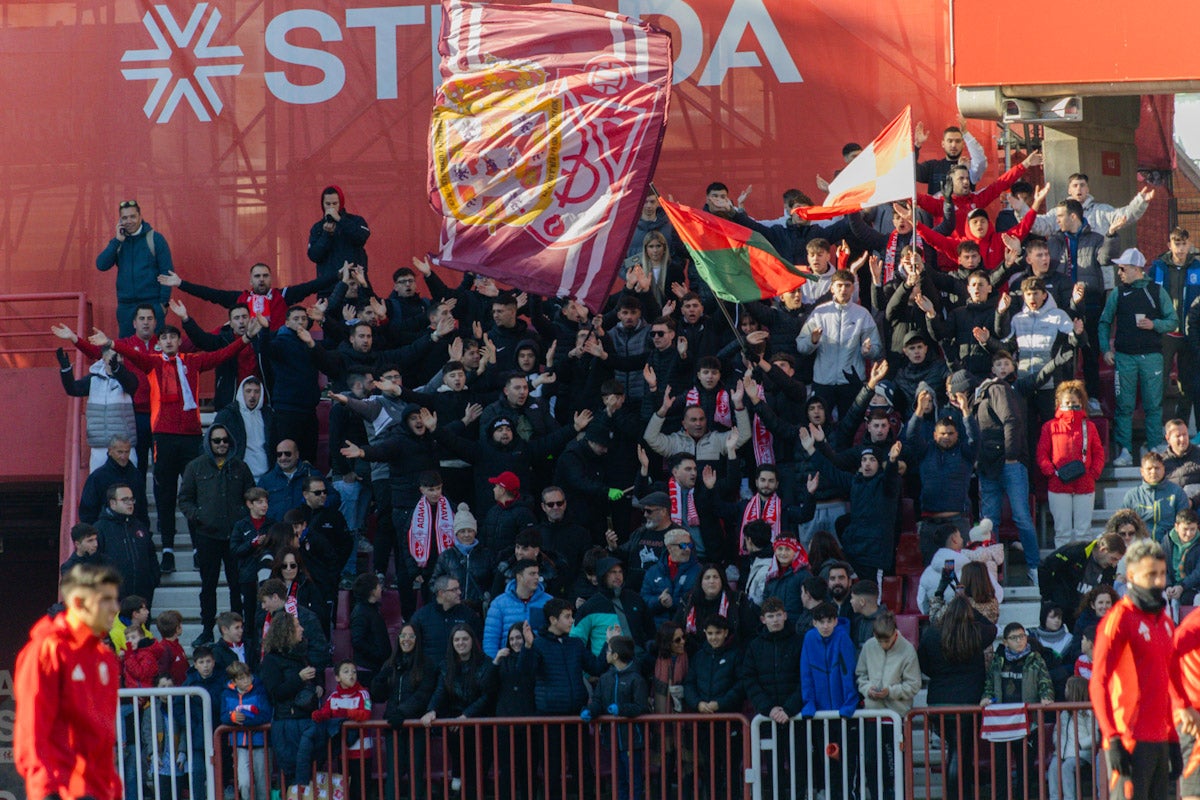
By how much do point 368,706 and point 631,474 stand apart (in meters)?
3.27

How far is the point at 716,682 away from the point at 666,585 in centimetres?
114

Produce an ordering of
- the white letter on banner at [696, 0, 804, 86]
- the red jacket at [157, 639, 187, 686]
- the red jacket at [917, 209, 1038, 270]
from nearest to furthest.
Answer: the red jacket at [157, 639, 187, 686] → the red jacket at [917, 209, 1038, 270] → the white letter on banner at [696, 0, 804, 86]

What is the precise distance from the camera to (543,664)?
12938mm

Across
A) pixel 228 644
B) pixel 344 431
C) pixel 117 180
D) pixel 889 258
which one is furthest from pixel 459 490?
pixel 117 180

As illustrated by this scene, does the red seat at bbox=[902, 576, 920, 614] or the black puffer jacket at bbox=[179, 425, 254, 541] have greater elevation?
the black puffer jacket at bbox=[179, 425, 254, 541]

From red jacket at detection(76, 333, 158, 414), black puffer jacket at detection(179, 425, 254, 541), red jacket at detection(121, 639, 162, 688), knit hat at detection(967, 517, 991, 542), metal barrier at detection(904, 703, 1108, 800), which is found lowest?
metal barrier at detection(904, 703, 1108, 800)

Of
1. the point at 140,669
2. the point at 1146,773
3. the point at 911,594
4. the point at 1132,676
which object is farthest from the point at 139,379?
the point at 1146,773

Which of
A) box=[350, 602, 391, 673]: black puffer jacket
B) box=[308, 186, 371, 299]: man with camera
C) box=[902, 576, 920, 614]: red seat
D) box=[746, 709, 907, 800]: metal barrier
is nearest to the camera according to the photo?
box=[746, 709, 907, 800]: metal barrier

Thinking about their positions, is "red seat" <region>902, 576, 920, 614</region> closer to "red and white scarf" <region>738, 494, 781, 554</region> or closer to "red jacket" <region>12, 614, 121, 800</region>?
"red and white scarf" <region>738, 494, 781, 554</region>

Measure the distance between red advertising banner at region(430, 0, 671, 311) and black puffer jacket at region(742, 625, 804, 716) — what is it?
2.96 meters

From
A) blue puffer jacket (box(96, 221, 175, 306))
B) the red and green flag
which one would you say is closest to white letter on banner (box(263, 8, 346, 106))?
blue puffer jacket (box(96, 221, 175, 306))

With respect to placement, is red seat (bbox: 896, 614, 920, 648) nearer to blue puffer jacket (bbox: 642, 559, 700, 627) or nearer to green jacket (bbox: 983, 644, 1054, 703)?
green jacket (bbox: 983, 644, 1054, 703)

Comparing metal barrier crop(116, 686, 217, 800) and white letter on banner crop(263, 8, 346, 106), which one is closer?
metal barrier crop(116, 686, 217, 800)

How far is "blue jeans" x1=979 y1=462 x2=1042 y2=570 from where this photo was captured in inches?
570
